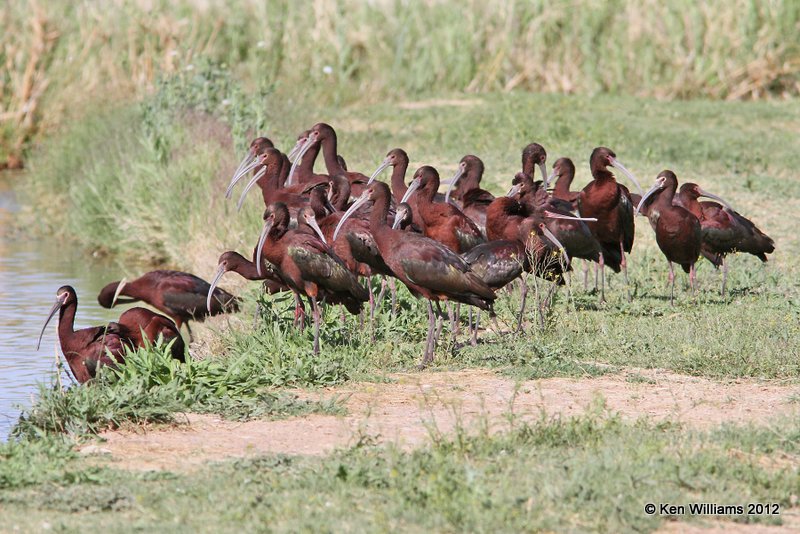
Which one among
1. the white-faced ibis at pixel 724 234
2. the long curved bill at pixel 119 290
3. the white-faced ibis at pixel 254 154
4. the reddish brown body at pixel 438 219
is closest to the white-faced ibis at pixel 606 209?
the white-faced ibis at pixel 724 234

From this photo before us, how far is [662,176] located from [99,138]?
27.7 ft

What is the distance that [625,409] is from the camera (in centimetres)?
766

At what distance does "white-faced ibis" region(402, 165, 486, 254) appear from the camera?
10461mm

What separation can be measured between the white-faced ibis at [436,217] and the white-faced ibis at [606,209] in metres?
1.44

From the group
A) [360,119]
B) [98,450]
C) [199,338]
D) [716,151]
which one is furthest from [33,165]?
[98,450]

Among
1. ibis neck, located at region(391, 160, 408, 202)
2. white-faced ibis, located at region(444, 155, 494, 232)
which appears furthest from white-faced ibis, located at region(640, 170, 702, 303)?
ibis neck, located at region(391, 160, 408, 202)

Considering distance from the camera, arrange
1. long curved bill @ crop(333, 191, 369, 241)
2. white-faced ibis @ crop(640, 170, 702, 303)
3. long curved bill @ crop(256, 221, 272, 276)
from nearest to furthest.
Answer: long curved bill @ crop(256, 221, 272, 276)
long curved bill @ crop(333, 191, 369, 241)
white-faced ibis @ crop(640, 170, 702, 303)

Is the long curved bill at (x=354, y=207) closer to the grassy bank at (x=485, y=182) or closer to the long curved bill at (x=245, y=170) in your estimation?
the grassy bank at (x=485, y=182)

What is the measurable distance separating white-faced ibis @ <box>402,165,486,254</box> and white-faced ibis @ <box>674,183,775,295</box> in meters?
2.27

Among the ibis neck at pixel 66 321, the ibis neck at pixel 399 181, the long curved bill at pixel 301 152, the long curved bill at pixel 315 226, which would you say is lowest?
the ibis neck at pixel 66 321

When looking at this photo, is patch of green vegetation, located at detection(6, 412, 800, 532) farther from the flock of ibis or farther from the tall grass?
the tall grass

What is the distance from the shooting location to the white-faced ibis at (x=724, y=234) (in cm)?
1144

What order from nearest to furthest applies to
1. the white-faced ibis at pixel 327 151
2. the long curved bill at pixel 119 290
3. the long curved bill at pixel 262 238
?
the long curved bill at pixel 262 238
the long curved bill at pixel 119 290
the white-faced ibis at pixel 327 151

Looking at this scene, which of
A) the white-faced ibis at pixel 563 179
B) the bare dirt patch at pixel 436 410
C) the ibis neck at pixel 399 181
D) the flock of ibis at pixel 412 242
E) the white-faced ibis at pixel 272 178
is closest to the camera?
the bare dirt patch at pixel 436 410
